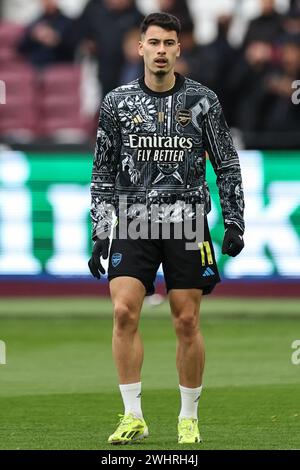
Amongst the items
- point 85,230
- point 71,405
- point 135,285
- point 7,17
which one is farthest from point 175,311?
point 7,17

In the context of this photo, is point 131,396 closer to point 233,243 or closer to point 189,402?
point 189,402

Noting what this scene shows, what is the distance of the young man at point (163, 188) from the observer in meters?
9.09

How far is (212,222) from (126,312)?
8090mm

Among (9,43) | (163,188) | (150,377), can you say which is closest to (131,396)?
(163,188)

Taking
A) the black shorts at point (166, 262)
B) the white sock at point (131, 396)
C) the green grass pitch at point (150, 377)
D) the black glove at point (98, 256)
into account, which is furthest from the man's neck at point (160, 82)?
the green grass pitch at point (150, 377)

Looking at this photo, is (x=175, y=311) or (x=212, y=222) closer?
(x=175, y=311)

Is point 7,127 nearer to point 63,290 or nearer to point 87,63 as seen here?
point 87,63

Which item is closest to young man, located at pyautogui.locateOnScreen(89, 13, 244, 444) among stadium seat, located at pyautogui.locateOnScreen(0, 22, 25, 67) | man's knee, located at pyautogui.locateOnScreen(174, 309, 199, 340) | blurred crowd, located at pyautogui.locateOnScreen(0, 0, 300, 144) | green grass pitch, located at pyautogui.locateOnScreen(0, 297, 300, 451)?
man's knee, located at pyautogui.locateOnScreen(174, 309, 199, 340)

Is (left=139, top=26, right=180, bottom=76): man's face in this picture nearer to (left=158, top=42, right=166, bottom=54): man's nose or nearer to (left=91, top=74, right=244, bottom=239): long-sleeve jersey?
(left=158, top=42, right=166, bottom=54): man's nose

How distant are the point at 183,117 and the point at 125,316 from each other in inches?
50.2

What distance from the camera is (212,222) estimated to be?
16984 millimetres

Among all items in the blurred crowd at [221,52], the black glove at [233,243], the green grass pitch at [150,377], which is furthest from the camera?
the blurred crowd at [221,52]

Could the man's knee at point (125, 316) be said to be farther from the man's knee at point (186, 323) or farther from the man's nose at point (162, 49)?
the man's nose at point (162, 49)

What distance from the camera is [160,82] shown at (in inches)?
362
